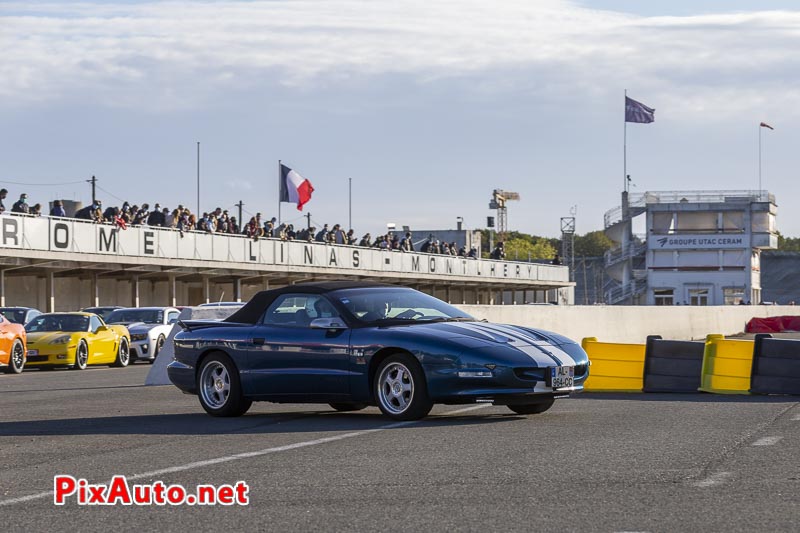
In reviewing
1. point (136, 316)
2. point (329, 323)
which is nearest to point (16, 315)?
point (136, 316)

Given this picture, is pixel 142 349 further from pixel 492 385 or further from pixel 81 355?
pixel 492 385

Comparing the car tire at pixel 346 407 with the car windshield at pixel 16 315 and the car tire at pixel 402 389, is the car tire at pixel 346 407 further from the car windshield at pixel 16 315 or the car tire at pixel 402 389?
the car windshield at pixel 16 315

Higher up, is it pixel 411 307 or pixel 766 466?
pixel 411 307

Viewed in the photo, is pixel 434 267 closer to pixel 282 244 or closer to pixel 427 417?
pixel 282 244

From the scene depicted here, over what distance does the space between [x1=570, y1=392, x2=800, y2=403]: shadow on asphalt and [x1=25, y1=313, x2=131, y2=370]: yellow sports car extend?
14.5 meters

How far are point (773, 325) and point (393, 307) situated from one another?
48.7 m

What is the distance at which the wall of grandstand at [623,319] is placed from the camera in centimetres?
2980

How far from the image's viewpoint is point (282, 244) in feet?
185

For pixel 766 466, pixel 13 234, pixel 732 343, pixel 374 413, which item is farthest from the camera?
pixel 13 234

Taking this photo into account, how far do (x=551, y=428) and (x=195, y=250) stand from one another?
38.6m

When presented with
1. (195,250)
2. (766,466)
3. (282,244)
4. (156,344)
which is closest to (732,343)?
(766,466)

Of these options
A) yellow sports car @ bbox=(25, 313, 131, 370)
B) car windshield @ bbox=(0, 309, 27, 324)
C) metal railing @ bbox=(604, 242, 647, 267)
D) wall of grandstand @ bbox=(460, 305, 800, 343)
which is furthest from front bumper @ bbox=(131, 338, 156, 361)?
metal railing @ bbox=(604, 242, 647, 267)

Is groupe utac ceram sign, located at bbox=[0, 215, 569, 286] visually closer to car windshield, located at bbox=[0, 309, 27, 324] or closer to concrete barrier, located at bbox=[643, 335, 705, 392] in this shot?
car windshield, located at bbox=[0, 309, 27, 324]

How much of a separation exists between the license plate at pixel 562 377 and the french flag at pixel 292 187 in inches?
1920
